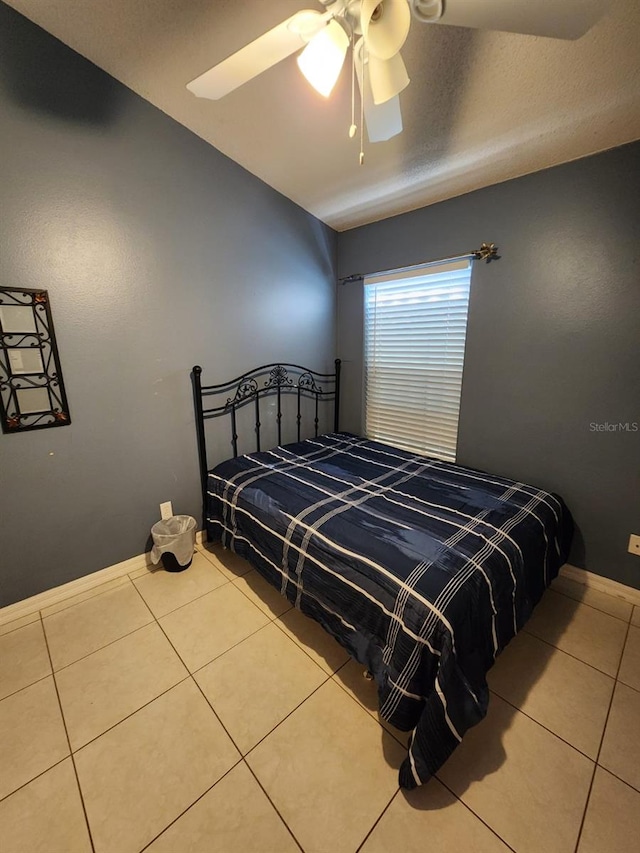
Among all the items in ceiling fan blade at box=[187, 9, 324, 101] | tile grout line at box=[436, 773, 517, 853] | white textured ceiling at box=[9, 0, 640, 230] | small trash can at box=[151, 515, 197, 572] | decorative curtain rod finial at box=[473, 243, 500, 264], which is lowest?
tile grout line at box=[436, 773, 517, 853]

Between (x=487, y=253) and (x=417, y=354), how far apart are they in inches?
30.4

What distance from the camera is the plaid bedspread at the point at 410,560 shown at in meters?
1.04

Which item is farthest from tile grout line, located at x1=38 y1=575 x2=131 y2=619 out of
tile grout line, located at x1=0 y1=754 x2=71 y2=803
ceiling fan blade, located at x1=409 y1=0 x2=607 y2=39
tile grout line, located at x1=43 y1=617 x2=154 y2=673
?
ceiling fan blade, located at x1=409 y1=0 x2=607 y2=39

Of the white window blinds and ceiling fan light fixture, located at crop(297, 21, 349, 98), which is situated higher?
ceiling fan light fixture, located at crop(297, 21, 349, 98)

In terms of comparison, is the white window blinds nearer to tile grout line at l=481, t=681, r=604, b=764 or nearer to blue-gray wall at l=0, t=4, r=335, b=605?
blue-gray wall at l=0, t=4, r=335, b=605

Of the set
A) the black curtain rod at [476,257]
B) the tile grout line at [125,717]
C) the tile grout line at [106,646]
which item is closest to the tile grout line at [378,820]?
the tile grout line at [125,717]

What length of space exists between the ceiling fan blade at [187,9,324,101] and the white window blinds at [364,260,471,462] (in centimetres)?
155

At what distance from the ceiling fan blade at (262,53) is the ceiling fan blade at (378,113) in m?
0.21

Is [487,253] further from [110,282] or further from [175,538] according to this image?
[175,538]

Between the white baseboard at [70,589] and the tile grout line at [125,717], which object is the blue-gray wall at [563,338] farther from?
the white baseboard at [70,589]

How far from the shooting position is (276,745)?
118 cm

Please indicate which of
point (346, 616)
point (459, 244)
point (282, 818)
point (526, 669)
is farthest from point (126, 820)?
point (459, 244)

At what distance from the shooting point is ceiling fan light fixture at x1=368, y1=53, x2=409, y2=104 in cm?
105

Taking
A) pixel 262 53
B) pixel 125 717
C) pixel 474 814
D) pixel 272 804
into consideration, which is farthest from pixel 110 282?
pixel 474 814
